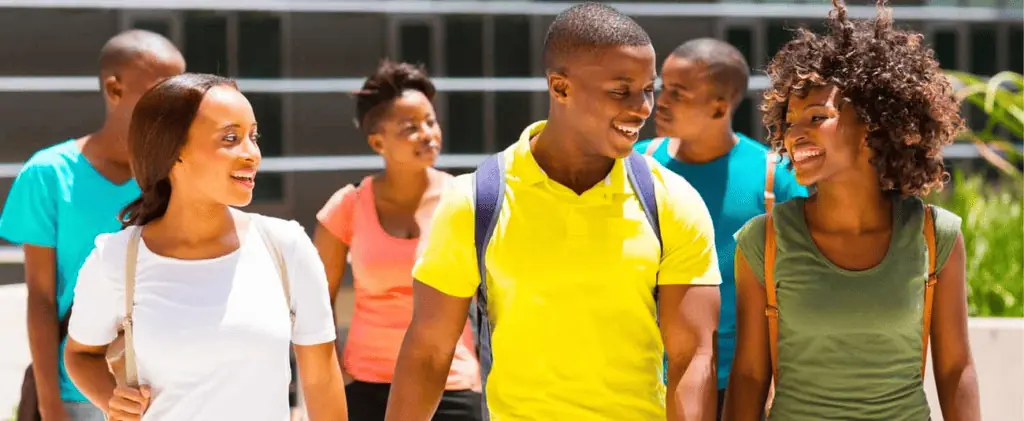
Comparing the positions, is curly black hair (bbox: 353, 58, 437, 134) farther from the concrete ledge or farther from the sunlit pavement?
the sunlit pavement

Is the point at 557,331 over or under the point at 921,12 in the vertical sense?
under

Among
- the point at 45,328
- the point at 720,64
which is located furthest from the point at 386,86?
the point at 45,328

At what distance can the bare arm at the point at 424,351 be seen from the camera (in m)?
3.05

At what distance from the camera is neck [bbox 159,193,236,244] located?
3.22 m

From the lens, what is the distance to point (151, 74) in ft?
14.4

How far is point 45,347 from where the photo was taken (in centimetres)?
402

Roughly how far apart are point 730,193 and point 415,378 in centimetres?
174

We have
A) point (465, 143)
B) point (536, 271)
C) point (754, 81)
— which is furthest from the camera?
point (754, 81)

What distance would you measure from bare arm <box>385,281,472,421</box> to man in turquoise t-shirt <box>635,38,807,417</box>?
1369 mm

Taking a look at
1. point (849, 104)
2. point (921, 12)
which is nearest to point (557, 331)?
point (849, 104)

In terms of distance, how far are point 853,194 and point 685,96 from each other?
142 centimetres

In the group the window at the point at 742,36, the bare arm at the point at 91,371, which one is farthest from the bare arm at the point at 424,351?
the window at the point at 742,36

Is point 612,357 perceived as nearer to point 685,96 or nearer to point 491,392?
point 491,392

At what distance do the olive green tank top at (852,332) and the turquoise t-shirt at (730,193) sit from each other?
93cm
